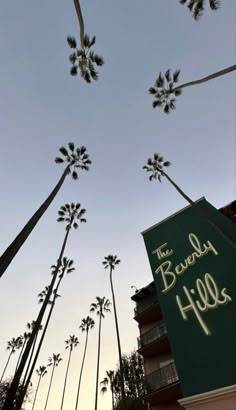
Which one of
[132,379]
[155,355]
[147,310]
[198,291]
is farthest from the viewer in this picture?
[132,379]

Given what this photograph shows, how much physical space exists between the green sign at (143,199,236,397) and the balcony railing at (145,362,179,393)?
604 cm

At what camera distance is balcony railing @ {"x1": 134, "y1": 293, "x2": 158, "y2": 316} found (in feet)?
90.7

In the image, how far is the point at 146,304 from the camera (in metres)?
28.4

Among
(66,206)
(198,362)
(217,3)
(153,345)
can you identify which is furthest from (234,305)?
(66,206)

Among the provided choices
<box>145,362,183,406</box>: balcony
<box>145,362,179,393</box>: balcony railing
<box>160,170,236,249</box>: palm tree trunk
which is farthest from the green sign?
<box>145,362,179,393</box>: balcony railing

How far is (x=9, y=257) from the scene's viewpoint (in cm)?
1304

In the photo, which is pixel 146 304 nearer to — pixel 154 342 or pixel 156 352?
pixel 156 352

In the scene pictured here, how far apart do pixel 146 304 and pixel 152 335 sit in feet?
12.3

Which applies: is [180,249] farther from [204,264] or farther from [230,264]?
[230,264]

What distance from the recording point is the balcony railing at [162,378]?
67.8 ft

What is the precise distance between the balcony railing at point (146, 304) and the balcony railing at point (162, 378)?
20.5ft

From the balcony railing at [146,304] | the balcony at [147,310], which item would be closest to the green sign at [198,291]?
the balcony at [147,310]

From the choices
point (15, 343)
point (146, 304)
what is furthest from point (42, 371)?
point (146, 304)

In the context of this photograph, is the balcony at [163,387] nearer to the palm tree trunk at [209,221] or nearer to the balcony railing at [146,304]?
the balcony railing at [146,304]
